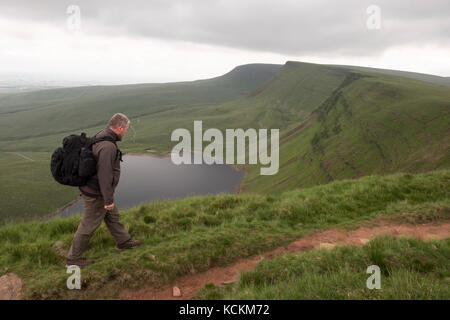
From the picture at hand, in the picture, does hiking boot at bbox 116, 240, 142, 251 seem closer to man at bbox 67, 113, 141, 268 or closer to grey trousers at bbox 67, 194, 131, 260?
man at bbox 67, 113, 141, 268

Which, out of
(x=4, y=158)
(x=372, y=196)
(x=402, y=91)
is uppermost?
(x=402, y=91)

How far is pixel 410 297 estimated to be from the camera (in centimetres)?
427

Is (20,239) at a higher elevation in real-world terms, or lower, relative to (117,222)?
lower

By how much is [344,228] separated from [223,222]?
4566 millimetres

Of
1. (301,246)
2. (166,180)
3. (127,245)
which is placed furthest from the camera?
(166,180)

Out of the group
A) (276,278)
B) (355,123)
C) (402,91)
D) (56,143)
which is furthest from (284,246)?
(56,143)

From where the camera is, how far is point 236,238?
27.9 ft

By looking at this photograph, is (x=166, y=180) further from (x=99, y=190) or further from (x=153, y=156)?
(x=99, y=190)

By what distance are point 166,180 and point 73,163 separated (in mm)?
100700

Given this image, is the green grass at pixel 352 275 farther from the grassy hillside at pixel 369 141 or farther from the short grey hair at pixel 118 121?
the grassy hillside at pixel 369 141

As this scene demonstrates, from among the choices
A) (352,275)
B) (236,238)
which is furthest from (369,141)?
(352,275)

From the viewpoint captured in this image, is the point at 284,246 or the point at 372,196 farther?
the point at 372,196

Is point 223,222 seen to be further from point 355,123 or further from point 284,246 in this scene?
point 355,123

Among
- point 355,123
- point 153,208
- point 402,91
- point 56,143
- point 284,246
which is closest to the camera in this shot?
point 284,246
